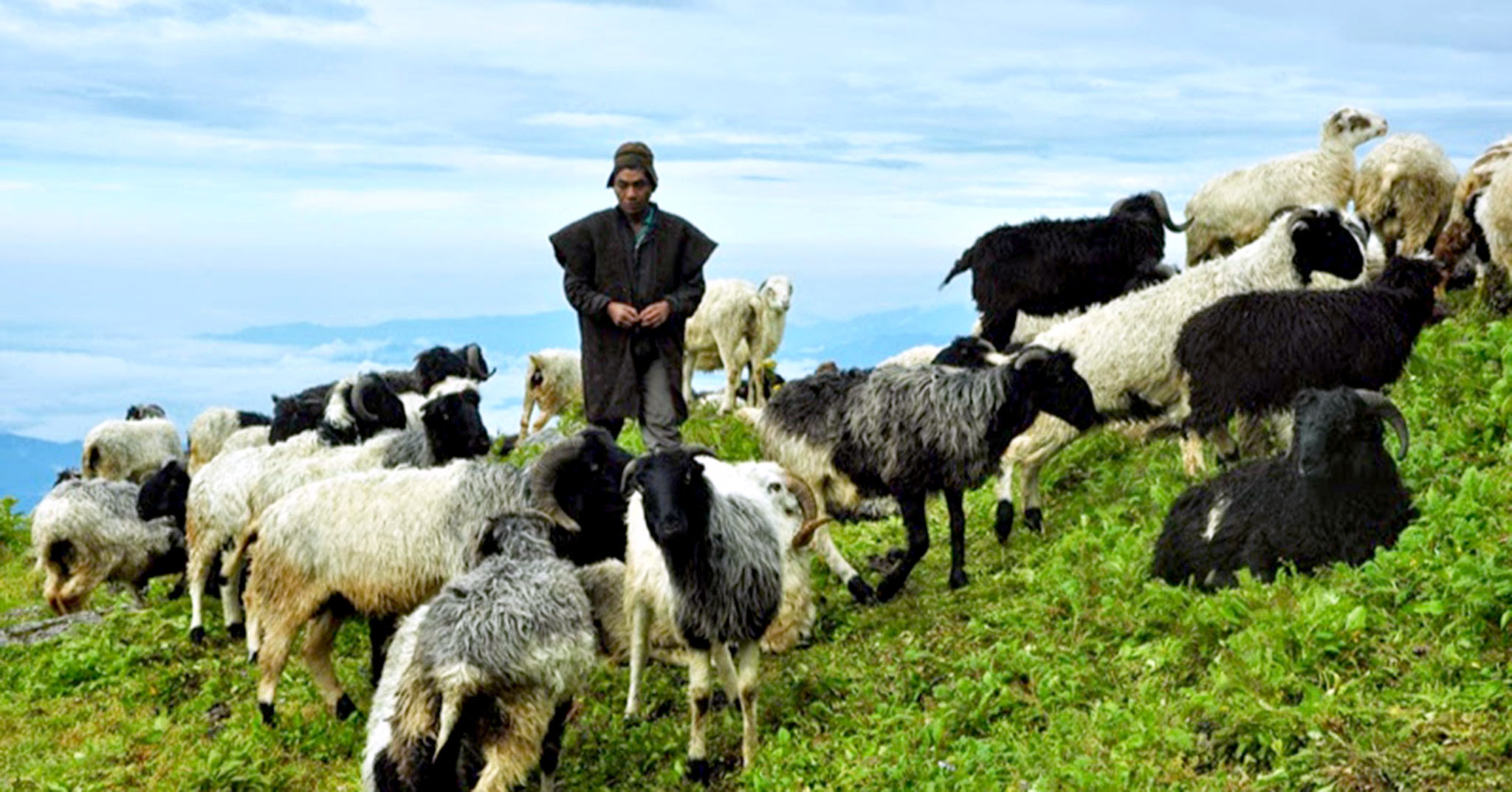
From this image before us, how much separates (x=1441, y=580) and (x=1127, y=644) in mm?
1547

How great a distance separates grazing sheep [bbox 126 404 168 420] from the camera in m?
23.7

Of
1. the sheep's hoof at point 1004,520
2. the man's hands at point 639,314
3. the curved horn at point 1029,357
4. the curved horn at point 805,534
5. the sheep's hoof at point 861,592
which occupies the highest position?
the man's hands at point 639,314

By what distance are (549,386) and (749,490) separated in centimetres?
1335

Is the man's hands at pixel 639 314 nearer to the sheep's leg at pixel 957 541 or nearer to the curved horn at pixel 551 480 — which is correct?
the curved horn at pixel 551 480

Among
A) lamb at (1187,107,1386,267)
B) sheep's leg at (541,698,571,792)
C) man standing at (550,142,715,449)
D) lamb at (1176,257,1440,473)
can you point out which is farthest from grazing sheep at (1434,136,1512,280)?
sheep's leg at (541,698,571,792)

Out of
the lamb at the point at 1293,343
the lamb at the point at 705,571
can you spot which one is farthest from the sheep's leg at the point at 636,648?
the lamb at the point at 1293,343

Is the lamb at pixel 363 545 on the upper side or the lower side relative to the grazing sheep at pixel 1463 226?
lower

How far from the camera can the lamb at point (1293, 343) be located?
1037cm

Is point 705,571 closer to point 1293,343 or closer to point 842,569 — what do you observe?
point 842,569

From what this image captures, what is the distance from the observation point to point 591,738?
9125mm

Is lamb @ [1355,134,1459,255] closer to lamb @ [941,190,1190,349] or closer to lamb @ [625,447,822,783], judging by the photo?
lamb @ [941,190,1190,349]

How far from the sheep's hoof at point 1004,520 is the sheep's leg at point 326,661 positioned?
458cm

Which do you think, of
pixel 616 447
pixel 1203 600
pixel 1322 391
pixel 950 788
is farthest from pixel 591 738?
pixel 1322 391

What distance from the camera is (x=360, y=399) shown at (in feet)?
44.0
